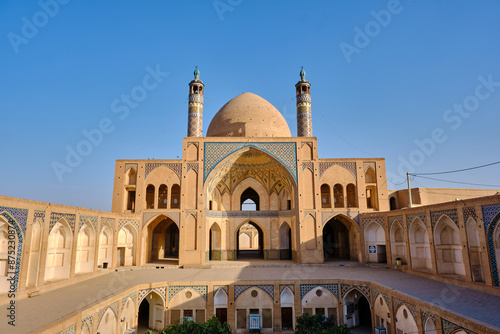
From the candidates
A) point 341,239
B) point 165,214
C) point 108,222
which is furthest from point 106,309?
point 341,239

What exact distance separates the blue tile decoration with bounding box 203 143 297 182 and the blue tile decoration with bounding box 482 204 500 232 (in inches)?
323

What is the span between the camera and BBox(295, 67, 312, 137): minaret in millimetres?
17844

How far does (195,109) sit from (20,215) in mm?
11710

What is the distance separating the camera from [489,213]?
25.5 feet

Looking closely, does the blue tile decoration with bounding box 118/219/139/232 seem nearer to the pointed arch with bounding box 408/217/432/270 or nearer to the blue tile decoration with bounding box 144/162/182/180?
the blue tile decoration with bounding box 144/162/182/180

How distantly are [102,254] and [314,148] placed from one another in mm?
10240

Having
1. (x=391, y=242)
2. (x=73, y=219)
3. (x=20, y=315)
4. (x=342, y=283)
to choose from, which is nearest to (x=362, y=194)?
(x=391, y=242)

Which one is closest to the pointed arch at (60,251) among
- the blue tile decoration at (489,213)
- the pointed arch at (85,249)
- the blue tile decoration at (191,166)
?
the pointed arch at (85,249)

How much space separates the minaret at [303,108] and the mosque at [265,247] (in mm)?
85

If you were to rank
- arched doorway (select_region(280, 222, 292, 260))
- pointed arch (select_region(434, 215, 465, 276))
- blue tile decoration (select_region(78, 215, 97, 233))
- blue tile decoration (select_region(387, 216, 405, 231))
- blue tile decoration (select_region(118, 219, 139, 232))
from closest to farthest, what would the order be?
1. pointed arch (select_region(434, 215, 465, 276))
2. blue tile decoration (select_region(78, 215, 97, 233))
3. blue tile decoration (select_region(387, 216, 405, 231))
4. blue tile decoration (select_region(118, 219, 139, 232))
5. arched doorway (select_region(280, 222, 292, 260))

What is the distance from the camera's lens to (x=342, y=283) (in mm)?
10078

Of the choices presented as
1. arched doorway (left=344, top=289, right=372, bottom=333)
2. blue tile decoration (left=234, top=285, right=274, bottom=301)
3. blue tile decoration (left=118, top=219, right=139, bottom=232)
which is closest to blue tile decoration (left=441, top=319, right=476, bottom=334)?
arched doorway (left=344, top=289, right=372, bottom=333)

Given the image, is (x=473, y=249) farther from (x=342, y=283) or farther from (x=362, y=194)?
(x=362, y=194)

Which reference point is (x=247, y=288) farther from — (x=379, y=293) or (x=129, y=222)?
(x=129, y=222)
